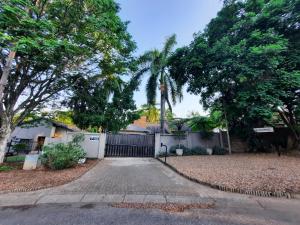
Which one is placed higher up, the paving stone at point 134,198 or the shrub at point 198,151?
the shrub at point 198,151

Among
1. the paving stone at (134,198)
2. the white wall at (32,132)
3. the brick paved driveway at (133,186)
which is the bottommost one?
the paving stone at (134,198)

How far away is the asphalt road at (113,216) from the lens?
295 centimetres

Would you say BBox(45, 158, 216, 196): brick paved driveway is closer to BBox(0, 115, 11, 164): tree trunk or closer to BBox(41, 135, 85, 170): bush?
BBox(41, 135, 85, 170): bush

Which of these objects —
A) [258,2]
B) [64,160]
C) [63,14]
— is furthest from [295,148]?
[63,14]

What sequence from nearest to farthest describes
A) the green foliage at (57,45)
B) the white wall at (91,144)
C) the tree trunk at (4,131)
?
the green foliage at (57,45), the tree trunk at (4,131), the white wall at (91,144)

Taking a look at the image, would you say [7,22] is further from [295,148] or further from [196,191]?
[295,148]

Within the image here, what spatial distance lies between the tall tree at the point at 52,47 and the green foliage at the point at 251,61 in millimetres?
4949

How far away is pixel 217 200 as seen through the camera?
12.9 feet

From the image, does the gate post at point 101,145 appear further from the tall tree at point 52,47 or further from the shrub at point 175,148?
the shrub at point 175,148

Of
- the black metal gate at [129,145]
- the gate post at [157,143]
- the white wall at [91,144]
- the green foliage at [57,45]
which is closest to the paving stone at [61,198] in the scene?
the green foliage at [57,45]

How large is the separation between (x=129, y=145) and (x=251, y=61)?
941 centimetres

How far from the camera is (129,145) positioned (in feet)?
40.4

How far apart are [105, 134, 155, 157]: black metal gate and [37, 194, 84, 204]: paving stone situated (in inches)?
299

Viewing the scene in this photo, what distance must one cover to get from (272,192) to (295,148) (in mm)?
9903
